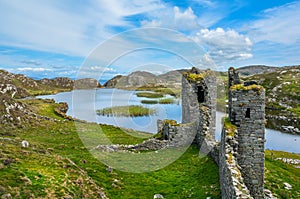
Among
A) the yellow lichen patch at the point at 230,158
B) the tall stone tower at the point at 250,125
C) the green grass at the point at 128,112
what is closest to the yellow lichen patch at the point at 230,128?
the tall stone tower at the point at 250,125

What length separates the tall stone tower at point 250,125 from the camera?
15.1 meters

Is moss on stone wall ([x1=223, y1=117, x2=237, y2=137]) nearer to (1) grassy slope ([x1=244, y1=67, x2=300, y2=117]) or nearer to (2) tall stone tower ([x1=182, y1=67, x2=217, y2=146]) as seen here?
(2) tall stone tower ([x1=182, y1=67, x2=217, y2=146])

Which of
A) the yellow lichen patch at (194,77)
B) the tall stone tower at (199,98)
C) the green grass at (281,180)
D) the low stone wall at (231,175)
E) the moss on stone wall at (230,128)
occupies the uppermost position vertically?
the yellow lichen patch at (194,77)

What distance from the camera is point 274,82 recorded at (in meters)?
139

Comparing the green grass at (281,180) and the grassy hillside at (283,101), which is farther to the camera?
the grassy hillside at (283,101)

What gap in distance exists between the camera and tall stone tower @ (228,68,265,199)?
1512 cm

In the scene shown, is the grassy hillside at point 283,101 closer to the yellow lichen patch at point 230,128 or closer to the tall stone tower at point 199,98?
the tall stone tower at point 199,98

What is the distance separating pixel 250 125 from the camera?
15273 mm

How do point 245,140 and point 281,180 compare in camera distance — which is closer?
point 245,140

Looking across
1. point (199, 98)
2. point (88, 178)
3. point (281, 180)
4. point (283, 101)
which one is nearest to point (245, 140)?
point (88, 178)

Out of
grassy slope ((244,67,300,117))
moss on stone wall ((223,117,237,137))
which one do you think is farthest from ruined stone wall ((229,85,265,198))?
grassy slope ((244,67,300,117))

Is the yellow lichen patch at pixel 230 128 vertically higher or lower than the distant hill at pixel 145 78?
lower

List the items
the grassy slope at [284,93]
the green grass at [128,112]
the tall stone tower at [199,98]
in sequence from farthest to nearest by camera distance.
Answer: the grassy slope at [284,93] < the green grass at [128,112] < the tall stone tower at [199,98]

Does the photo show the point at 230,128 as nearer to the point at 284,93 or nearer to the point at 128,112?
the point at 128,112
